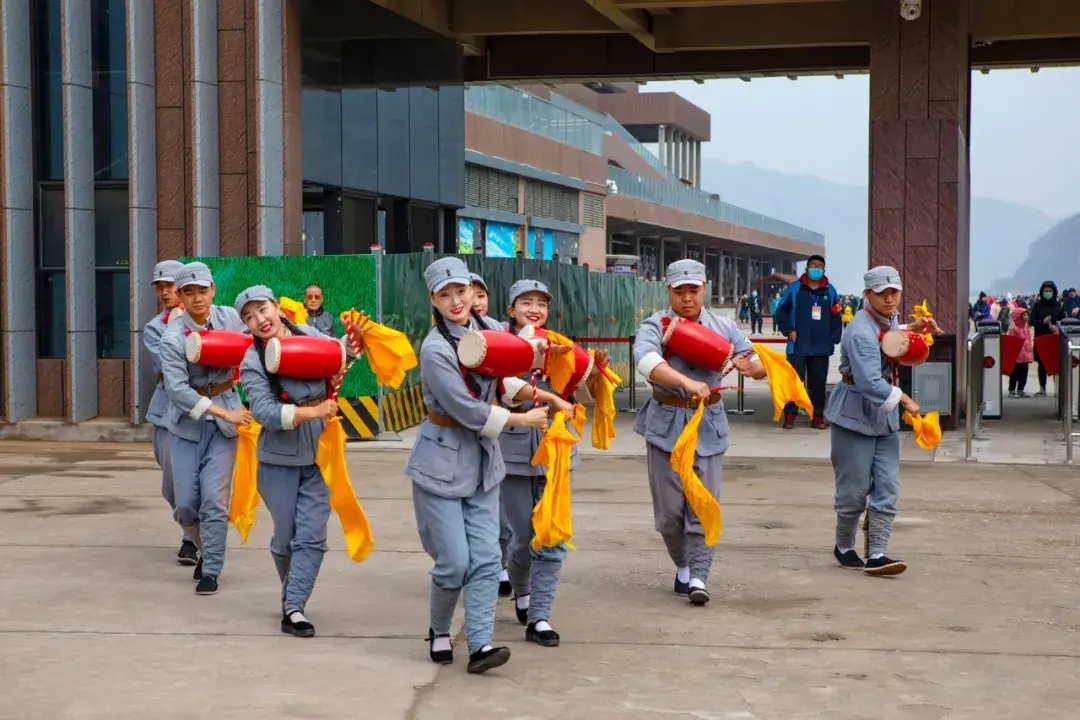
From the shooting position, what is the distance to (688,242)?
82188 millimetres

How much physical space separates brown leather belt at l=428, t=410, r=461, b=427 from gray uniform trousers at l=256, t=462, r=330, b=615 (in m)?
1.03

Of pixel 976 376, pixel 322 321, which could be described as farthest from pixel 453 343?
pixel 976 376

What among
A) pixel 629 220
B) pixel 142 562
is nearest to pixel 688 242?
pixel 629 220

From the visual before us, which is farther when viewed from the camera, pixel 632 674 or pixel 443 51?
pixel 443 51

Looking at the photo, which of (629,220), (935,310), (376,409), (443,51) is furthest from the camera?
(629,220)

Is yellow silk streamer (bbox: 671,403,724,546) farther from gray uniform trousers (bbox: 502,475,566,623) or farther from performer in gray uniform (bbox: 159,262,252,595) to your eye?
performer in gray uniform (bbox: 159,262,252,595)

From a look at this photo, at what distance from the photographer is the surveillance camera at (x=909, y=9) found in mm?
16344

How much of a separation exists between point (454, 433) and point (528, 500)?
89 centimetres

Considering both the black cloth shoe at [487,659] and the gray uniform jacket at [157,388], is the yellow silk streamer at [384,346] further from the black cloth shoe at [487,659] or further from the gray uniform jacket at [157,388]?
the gray uniform jacket at [157,388]

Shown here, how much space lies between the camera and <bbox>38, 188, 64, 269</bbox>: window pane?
56.2 feet

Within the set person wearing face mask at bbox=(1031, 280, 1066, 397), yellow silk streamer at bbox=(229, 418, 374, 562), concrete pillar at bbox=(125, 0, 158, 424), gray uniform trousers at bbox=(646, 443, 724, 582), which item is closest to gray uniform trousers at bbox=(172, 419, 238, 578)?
yellow silk streamer at bbox=(229, 418, 374, 562)

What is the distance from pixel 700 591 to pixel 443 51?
14430 millimetres

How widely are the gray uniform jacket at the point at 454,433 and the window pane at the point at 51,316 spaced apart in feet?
38.4

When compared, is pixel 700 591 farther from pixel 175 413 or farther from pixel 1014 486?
pixel 1014 486
